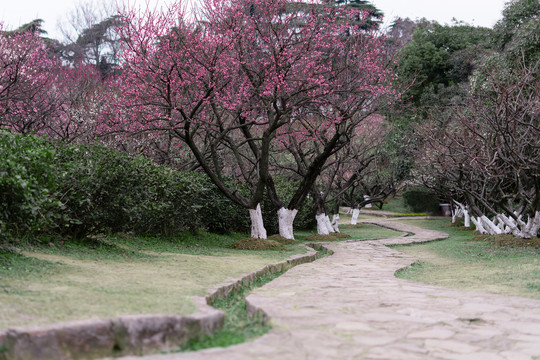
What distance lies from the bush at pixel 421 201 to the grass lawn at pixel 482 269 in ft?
68.7

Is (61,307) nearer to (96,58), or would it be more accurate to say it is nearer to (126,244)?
(126,244)

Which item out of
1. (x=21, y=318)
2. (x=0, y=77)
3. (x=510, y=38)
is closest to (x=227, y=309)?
(x=21, y=318)

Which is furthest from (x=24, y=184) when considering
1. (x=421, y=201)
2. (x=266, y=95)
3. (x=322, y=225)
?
(x=421, y=201)

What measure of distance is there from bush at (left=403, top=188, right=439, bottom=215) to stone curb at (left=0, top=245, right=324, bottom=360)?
3117 cm

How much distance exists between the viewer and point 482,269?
29.0ft

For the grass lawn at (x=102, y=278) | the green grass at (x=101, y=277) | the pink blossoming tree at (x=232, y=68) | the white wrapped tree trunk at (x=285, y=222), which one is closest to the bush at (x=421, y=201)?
the white wrapped tree trunk at (x=285, y=222)

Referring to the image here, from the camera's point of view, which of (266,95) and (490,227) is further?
(490,227)

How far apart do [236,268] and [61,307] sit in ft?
12.4

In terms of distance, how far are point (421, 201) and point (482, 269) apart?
27.0 m

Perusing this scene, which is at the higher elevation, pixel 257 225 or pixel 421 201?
pixel 421 201

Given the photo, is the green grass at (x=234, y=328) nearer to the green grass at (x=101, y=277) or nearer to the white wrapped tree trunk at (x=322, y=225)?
the green grass at (x=101, y=277)

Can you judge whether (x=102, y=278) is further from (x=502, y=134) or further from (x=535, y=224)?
(x=535, y=224)

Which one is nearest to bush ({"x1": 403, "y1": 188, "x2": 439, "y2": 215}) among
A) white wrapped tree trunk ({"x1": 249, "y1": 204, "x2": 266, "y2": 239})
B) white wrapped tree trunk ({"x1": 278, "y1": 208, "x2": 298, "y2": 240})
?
white wrapped tree trunk ({"x1": 278, "y1": 208, "x2": 298, "y2": 240})

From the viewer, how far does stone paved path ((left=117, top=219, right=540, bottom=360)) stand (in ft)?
11.9
